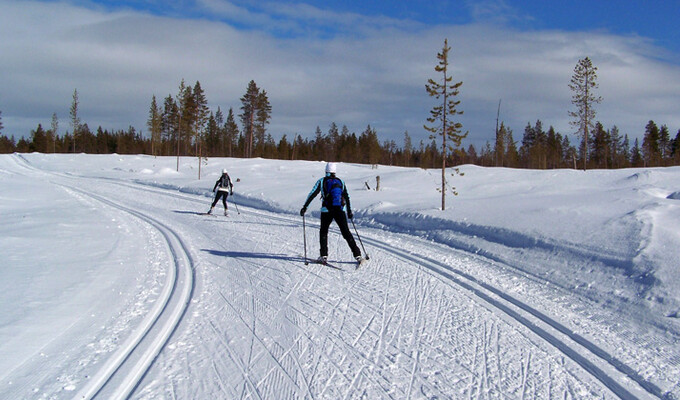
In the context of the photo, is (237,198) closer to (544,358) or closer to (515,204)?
(515,204)

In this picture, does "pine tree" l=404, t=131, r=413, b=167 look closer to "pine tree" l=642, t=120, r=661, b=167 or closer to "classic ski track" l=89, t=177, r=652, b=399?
"pine tree" l=642, t=120, r=661, b=167

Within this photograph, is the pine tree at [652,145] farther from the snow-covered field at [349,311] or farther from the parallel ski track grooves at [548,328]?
the parallel ski track grooves at [548,328]

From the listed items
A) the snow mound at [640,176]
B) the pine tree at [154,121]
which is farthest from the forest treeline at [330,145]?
the snow mound at [640,176]

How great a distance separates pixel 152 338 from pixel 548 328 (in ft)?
16.3

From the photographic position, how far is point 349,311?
236 inches

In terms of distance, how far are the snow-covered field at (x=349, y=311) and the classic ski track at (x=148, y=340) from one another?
0.03 metres

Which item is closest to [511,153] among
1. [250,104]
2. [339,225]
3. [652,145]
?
[652,145]

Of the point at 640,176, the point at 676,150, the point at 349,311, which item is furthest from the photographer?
the point at 676,150

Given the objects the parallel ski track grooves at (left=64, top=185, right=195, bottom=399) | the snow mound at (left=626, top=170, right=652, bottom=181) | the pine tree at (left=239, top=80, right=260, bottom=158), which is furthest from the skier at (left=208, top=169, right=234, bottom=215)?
the pine tree at (left=239, top=80, right=260, bottom=158)

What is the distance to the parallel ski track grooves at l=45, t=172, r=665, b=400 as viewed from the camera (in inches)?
167

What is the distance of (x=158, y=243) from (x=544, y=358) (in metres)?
9.42

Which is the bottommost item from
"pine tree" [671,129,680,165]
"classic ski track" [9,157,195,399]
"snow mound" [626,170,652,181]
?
"classic ski track" [9,157,195,399]

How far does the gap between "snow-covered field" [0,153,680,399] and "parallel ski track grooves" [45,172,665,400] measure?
0.09 ft

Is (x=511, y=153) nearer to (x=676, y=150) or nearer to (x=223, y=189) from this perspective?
(x=676, y=150)
